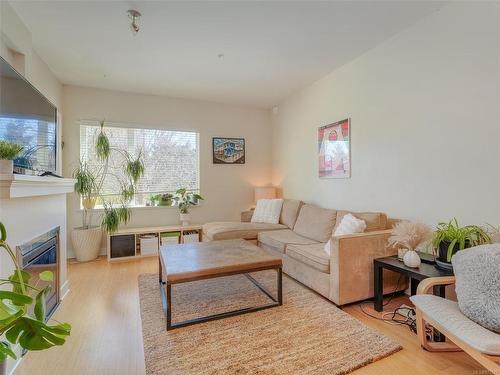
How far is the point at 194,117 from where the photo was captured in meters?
4.48

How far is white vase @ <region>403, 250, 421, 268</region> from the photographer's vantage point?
1987mm

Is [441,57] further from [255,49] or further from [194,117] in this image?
[194,117]

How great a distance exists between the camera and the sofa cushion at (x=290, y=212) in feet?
12.5

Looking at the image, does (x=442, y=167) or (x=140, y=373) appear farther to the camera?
(x=442, y=167)

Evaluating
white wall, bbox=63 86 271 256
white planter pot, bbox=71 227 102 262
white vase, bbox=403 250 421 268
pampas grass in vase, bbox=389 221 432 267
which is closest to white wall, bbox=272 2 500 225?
pampas grass in vase, bbox=389 221 432 267

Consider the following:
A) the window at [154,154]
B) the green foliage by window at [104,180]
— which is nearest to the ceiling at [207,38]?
the window at [154,154]

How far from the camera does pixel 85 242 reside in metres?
3.60

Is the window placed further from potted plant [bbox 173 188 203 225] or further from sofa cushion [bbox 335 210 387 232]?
sofa cushion [bbox 335 210 387 232]

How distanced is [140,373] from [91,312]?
1033 mm

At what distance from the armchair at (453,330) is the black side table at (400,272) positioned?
0.14m

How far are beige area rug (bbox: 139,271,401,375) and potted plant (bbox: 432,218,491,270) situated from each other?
2.47ft

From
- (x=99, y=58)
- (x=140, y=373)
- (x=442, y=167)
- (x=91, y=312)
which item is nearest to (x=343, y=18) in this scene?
(x=442, y=167)

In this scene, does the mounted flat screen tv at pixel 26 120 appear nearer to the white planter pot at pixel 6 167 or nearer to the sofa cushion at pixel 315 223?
the white planter pot at pixel 6 167

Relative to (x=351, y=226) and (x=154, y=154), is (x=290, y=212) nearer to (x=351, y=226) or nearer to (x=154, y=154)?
(x=351, y=226)
